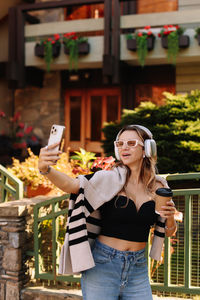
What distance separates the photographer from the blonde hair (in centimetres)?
224

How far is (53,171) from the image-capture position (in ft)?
6.53

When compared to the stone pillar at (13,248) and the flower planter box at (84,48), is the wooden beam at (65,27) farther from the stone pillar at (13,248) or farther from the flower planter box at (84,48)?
the stone pillar at (13,248)

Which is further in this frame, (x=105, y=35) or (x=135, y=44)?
(x=105, y=35)

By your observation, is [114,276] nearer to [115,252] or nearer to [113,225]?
[115,252]

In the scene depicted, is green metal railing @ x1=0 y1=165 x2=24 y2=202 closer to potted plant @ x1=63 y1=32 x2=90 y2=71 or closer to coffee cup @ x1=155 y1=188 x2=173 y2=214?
coffee cup @ x1=155 y1=188 x2=173 y2=214

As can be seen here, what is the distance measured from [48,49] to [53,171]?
23.7 feet

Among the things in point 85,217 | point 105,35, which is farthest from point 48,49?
point 85,217

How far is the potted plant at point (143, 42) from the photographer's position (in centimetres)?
800

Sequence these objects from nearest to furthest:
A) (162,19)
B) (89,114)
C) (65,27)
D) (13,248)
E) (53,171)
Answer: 1. (53,171)
2. (13,248)
3. (162,19)
4. (65,27)
5. (89,114)

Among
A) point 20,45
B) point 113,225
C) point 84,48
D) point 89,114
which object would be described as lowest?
point 113,225

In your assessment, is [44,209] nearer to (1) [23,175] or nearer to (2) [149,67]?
(1) [23,175]

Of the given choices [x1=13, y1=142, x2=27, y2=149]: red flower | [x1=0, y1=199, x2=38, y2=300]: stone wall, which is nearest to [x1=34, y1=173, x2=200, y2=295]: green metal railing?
[x1=0, y1=199, x2=38, y2=300]: stone wall

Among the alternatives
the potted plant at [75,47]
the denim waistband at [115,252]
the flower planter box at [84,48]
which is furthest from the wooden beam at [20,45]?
the denim waistband at [115,252]

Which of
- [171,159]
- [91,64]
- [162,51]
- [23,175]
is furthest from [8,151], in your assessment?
[171,159]
